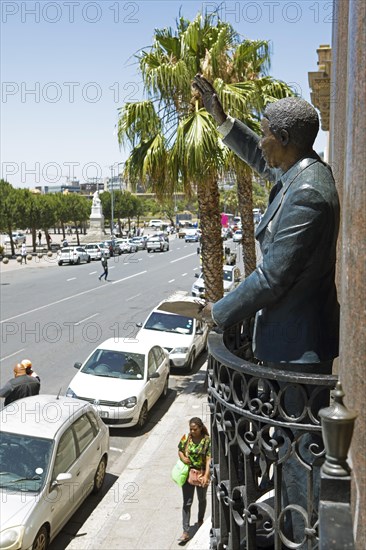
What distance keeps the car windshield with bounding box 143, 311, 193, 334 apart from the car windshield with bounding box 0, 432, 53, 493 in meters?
9.60

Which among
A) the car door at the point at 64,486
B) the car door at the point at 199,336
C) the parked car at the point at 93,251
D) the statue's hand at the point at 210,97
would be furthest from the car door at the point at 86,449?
the parked car at the point at 93,251

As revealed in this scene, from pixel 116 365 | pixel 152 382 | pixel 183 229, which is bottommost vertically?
pixel 183 229

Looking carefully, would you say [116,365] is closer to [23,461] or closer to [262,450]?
[23,461]

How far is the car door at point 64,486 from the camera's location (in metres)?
7.80

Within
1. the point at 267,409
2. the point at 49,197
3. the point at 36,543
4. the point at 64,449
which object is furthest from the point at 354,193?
the point at 49,197

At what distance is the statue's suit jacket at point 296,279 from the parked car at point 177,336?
518 inches

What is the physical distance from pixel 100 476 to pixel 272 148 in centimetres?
749

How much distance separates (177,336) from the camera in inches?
683

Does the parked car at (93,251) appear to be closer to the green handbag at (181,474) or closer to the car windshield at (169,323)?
the car windshield at (169,323)

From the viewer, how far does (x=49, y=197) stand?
220 feet

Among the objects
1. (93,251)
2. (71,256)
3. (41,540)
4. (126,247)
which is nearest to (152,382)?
(41,540)

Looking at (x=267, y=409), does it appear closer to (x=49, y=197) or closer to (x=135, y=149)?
(x=135, y=149)

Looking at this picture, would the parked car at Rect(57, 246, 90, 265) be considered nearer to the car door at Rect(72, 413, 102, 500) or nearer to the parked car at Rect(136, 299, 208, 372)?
the parked car at Rect(136, 299, 208, 372)

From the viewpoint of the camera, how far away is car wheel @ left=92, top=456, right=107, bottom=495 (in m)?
9.44
